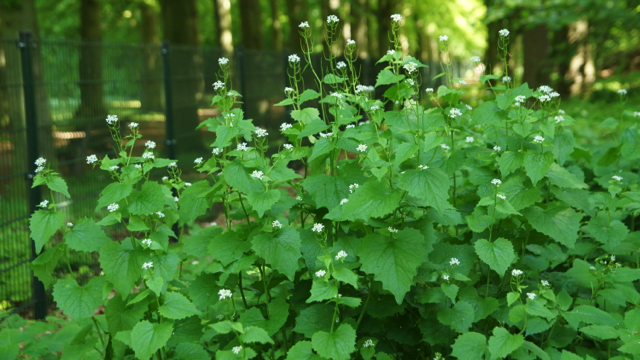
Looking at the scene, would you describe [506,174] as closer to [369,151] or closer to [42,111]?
[369,151]

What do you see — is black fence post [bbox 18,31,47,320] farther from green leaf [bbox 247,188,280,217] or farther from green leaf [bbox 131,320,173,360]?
green leaf [bbox 247,188,280,217]

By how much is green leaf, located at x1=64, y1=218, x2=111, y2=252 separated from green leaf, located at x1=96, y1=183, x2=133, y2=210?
0.65ft

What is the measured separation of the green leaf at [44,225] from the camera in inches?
111

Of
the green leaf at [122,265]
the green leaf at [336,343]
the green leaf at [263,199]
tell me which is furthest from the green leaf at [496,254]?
the green leaf at [122,265]

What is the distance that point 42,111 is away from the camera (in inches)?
220

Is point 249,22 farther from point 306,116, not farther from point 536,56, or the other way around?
point 306,116

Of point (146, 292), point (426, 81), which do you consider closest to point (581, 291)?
point (146, 292)

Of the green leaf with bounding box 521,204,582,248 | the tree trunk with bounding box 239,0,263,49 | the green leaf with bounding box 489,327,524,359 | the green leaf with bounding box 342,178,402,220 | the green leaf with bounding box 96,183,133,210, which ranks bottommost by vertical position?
the green leaf with bounding box 489,327,524,359

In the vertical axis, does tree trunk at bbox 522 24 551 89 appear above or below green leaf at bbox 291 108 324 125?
above

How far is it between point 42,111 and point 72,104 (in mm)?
322

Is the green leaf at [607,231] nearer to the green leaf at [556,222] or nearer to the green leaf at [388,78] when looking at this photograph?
the green leaf at [556,222]

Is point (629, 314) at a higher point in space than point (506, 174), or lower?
lower

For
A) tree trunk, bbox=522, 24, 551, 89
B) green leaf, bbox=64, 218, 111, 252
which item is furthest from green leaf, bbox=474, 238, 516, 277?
tree trunk, bbox=522, 24, 551, 89

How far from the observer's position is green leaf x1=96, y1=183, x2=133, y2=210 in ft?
9.11
